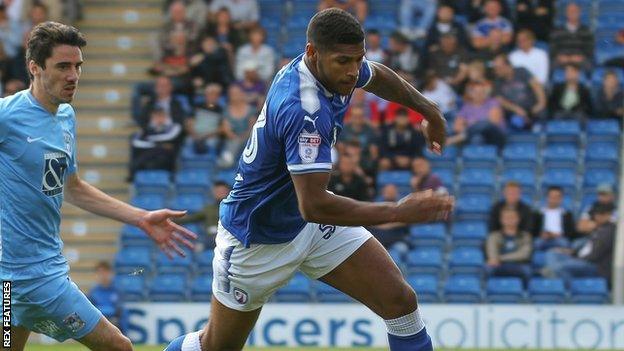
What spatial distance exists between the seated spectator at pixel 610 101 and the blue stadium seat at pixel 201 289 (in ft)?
18.1

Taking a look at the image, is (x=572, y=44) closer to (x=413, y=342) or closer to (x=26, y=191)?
(x=413, y=342)

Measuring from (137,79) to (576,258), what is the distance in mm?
7277

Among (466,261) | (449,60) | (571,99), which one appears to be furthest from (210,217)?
(571,99)

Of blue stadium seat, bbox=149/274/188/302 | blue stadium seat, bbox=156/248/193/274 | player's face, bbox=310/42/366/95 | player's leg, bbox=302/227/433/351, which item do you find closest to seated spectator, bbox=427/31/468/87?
blue stadium seat, bbox=156/248/193/274

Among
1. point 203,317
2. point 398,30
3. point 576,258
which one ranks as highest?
point 398,30

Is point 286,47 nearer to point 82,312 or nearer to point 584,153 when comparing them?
point 584,153

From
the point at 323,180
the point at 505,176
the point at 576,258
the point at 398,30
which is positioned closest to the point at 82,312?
the point at 323,180

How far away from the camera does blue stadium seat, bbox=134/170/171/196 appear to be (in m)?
16.3

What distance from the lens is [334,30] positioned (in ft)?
21.4

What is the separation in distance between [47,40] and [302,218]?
1.69 m

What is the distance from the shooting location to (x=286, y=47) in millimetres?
17828

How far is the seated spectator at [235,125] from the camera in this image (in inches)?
632

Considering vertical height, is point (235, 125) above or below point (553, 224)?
above

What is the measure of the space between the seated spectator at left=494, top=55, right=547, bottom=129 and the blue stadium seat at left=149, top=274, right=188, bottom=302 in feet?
15.3
